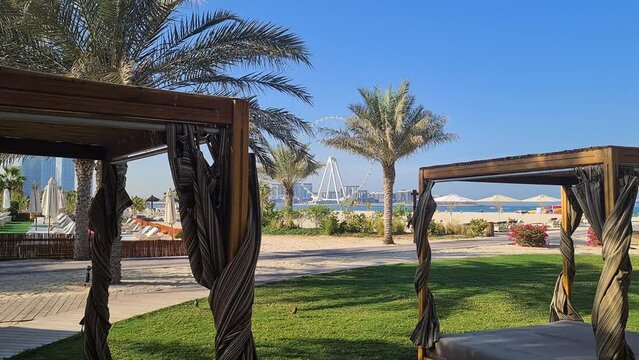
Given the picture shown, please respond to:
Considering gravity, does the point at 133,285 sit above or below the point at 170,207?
below

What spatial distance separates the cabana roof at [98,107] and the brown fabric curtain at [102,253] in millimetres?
774

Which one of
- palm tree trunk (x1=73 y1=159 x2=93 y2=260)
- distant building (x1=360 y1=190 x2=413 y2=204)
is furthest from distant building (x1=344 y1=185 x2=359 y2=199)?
palm tree trunk (x1=73 y1=159 x2=93 y2=260)

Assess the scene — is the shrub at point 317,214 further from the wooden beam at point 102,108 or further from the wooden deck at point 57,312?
the wooden beam at point 102,108

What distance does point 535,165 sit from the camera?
4781mm

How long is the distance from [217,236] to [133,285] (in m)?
8.94

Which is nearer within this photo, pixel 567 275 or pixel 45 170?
pixel 567 275

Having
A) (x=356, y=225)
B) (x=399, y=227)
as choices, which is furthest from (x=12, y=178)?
(x=399, y=227)

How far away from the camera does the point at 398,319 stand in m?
7.71

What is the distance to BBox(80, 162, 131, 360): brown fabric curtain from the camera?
180 inches

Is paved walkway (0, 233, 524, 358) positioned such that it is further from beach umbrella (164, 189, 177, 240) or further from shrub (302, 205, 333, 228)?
shrub (302, 205, 333, 228)

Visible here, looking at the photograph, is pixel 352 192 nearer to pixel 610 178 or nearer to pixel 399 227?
pixel 399 227

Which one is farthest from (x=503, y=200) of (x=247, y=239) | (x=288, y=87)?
(x=247, y=239)

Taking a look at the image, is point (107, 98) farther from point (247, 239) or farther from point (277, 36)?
point (277, 36)

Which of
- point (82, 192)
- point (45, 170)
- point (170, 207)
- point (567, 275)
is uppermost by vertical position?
point (45, 170)
